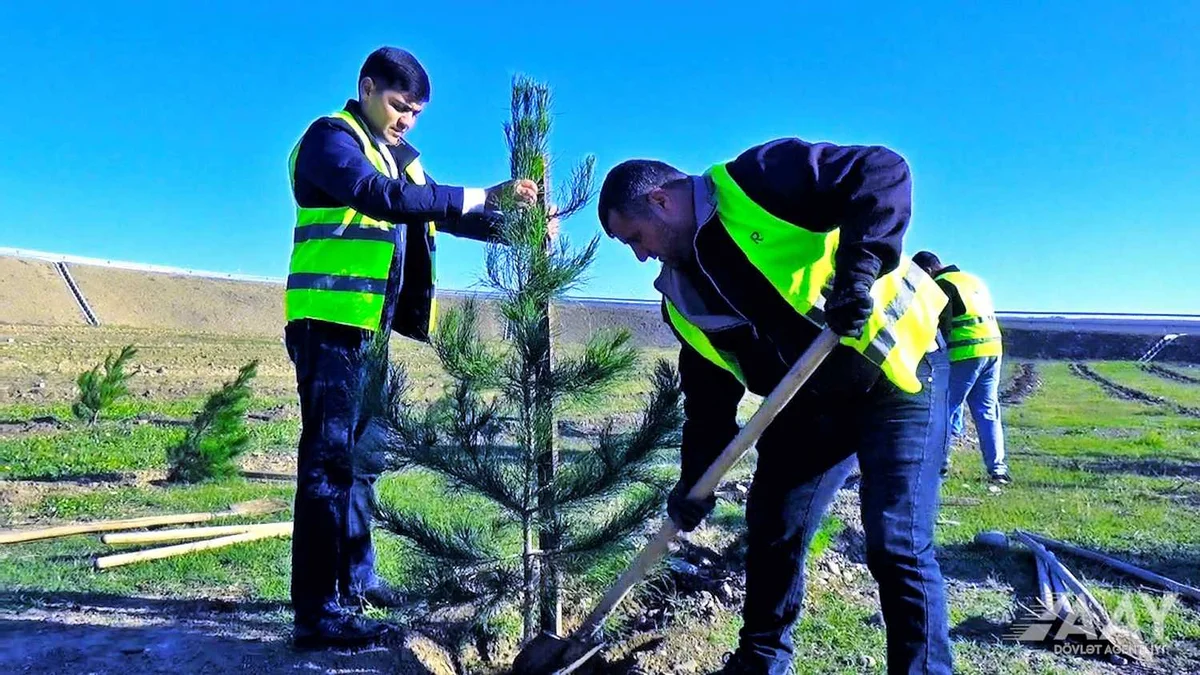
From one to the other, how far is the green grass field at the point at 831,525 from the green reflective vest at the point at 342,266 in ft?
0.86

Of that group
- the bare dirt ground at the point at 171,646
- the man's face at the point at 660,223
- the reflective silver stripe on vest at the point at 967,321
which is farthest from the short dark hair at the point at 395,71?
the reflective silver stripe on vest at the point at 967,321

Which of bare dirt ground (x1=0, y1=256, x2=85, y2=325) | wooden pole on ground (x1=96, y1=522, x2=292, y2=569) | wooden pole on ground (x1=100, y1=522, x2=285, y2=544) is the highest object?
bare dirt ground (x1=0, y1=256, x2=85, y2=325)

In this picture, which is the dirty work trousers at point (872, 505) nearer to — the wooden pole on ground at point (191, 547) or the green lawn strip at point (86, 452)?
the wooden pole on ground at point (191, 547)

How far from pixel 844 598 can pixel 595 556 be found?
161cm

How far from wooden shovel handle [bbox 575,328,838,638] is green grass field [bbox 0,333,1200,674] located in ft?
0.65

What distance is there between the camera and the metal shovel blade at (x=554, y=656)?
118 inches

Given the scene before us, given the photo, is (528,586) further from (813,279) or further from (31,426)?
(31,426)

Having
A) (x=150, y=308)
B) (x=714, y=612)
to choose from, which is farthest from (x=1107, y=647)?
(x=150, y=308)

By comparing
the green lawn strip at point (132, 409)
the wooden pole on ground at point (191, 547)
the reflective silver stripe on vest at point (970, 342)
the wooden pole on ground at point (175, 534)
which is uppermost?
the reflective silver stripe on vest at point (970, 342)

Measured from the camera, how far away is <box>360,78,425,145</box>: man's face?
123 inches

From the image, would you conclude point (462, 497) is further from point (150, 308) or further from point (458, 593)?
point (150, 308)

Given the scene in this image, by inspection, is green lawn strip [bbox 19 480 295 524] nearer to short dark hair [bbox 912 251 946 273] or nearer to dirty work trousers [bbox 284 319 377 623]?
dirty work trousers [bbox 284 319 377 623]

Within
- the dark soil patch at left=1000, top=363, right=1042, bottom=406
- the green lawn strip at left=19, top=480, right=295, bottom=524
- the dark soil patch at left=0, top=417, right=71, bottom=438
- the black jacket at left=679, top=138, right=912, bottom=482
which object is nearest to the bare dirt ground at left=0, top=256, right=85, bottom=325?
the dark soil patch at left=0, top=417, right=71, bottom=438

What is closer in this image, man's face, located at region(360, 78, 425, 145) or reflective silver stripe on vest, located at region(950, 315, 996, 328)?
man's face, located at region(360, 78, 425, 145)
